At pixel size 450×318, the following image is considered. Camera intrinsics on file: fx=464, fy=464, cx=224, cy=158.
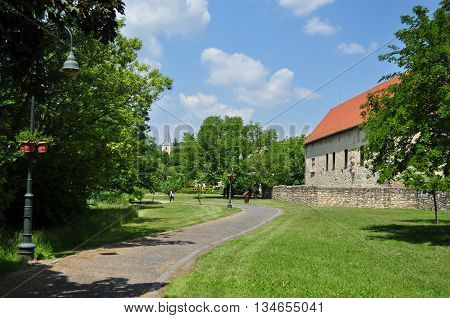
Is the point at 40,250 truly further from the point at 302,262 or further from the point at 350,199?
the point at 350,199

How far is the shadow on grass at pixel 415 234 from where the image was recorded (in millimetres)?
16430

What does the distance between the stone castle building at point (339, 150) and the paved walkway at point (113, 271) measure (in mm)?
31830

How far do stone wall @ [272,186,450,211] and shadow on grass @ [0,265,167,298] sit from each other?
31.6m

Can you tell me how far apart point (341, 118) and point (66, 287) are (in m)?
47.8

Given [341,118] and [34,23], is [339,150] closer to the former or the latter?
[341,118]

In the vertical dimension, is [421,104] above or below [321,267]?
above

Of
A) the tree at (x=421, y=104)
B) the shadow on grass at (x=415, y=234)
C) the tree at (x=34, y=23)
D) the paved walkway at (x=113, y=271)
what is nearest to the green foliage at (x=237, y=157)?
the shadow on grass at (x=415, y=234)

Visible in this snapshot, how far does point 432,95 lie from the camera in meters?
15.8

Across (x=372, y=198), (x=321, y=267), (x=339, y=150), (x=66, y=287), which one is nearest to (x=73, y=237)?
(x=66, y=287)

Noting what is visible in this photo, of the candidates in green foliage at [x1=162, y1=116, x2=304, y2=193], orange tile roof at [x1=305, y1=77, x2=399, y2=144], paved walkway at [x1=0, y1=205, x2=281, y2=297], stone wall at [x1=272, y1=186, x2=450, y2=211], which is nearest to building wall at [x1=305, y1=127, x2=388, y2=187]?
orange tile roof at [x1=305, y1=77, x2=399, y2=144]

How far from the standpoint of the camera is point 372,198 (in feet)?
128

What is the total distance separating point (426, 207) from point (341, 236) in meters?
23.4

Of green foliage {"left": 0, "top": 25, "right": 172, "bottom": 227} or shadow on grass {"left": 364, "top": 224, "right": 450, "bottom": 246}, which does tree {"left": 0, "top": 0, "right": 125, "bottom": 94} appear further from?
shadow on grass {"left": 364, "top": 224, "right": 450, "bottom": 246}

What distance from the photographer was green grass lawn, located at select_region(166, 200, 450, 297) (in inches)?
316
